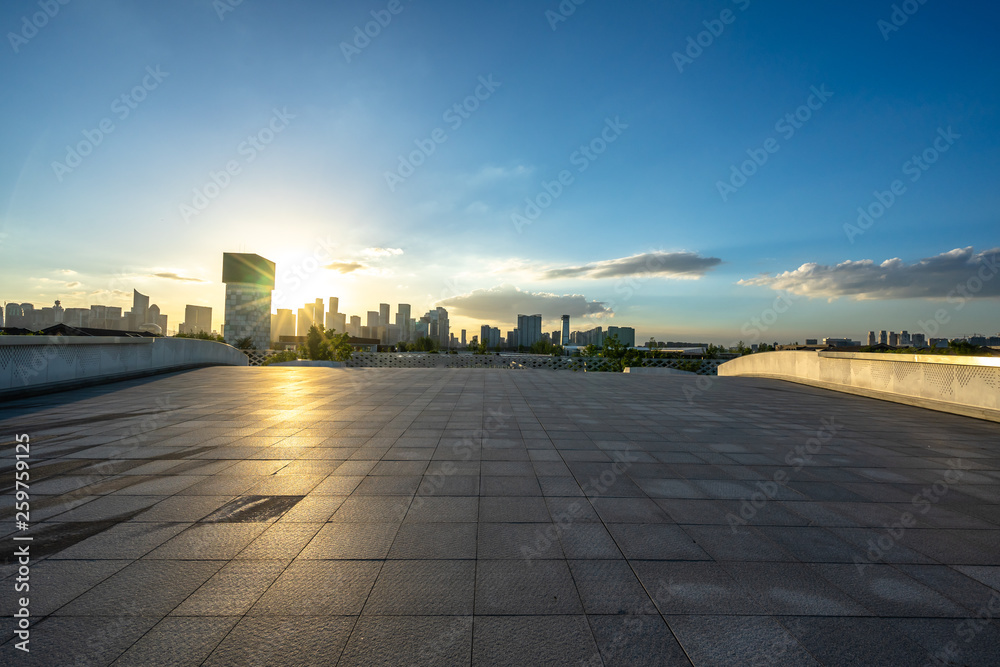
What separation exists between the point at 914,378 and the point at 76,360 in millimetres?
25500

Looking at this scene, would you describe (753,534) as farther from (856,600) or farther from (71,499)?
(71,499)

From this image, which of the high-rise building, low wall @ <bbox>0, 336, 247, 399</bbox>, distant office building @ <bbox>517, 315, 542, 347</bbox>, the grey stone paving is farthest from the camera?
the high-rise building

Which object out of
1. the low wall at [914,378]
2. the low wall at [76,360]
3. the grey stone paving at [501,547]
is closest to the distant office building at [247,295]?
the low wall at [76,360]

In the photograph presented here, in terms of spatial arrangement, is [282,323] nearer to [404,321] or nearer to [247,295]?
[247,295]

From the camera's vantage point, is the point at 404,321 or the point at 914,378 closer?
the point at 914,378

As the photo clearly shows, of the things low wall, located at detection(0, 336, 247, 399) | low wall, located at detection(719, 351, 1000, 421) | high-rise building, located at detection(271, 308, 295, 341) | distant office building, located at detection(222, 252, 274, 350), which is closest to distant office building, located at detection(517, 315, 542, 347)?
distant office building, located at detection(222, 252, 274, 350)

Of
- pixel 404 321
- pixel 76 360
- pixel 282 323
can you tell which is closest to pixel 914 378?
pixel 76 360

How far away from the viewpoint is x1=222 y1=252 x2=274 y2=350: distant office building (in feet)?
424

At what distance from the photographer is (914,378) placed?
12.7 m

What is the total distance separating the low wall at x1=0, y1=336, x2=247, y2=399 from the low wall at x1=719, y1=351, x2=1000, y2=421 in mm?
23989

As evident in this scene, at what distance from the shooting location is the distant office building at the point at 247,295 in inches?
5094

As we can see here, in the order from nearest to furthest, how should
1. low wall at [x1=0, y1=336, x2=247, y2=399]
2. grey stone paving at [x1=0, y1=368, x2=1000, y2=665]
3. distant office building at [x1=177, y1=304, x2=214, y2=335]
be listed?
grey stone paving at [x1=0, y1=368, x2=1000, y2=665], low wall at [x1=0, y1=336, x2=247, y2=399], distant office building at [x1=177, y1=304, x2=214, y2=335]

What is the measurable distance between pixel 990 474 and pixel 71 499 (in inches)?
468

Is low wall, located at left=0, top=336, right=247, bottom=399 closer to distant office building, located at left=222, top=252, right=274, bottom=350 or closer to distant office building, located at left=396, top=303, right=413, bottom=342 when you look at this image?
distant office building, located at left=396, top=303, right=413, bottom=342
